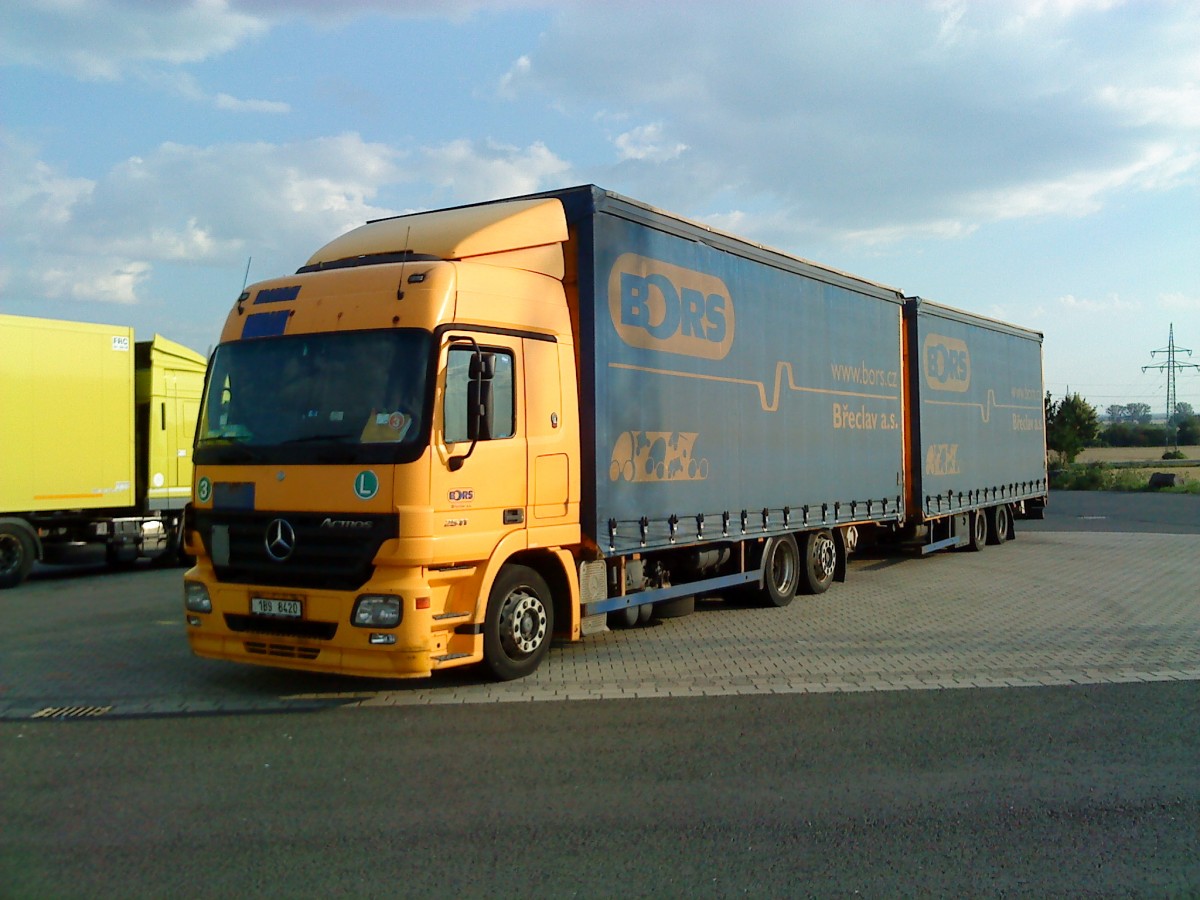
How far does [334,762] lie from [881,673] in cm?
444

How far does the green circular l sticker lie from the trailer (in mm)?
15

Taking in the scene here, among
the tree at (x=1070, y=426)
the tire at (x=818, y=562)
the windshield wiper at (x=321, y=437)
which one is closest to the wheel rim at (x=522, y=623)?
the windshield wiper at (x=321, y=437)

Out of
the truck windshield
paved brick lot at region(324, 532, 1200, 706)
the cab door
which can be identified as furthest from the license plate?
the cab door

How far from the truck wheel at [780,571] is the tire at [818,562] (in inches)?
10.3

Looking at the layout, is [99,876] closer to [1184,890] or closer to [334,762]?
[334,762]

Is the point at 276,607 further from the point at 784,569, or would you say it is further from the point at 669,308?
the point at 784,569

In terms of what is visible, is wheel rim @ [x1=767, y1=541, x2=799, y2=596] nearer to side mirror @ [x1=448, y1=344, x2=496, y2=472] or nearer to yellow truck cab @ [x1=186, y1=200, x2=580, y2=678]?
yellow truck cab @ [x1=186, y1=200, x2=580, y2=678]

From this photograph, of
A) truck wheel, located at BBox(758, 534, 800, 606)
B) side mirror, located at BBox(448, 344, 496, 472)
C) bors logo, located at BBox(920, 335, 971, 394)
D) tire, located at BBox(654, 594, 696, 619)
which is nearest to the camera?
side mirror, located at BBox(448, 344, 496, 472)

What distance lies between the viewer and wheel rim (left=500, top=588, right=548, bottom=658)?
761 centimetres

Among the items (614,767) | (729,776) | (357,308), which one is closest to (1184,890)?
(729,776)

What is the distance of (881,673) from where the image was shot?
26.9ft

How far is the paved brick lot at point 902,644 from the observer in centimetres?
786

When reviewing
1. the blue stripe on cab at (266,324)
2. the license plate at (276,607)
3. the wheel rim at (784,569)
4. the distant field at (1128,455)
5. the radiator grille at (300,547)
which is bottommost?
the wheel rim at (784,569)

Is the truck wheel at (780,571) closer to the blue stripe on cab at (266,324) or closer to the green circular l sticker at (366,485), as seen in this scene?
the green circular l sticker at (366,485)
